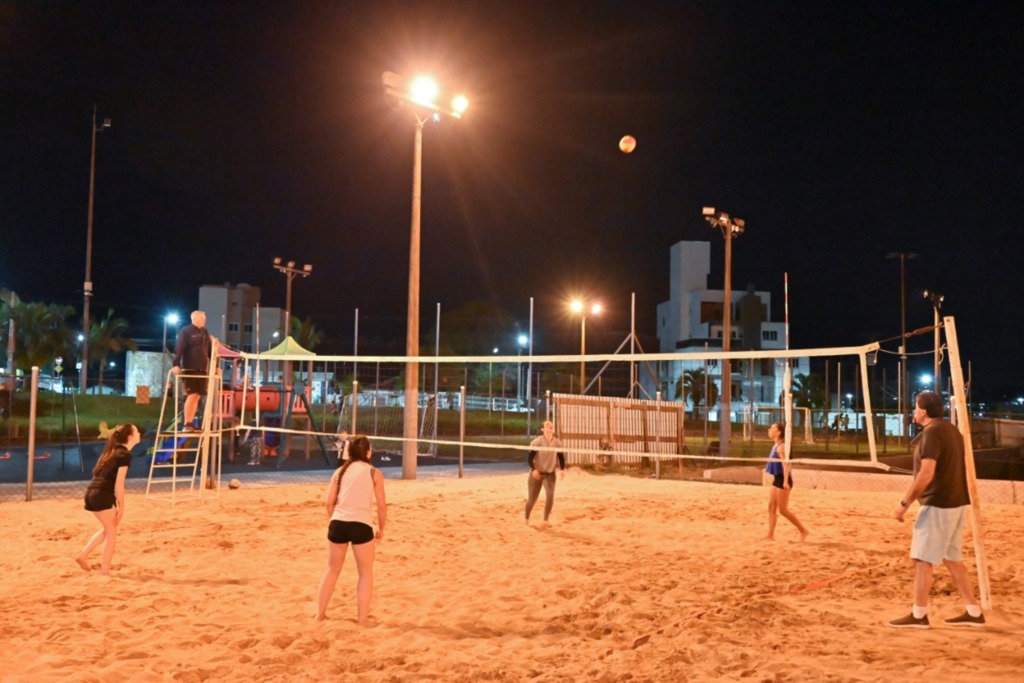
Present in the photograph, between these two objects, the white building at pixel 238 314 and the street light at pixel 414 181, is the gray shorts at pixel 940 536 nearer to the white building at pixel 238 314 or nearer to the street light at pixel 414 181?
the street light at pixel 414 181

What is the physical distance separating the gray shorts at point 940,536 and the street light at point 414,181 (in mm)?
9553

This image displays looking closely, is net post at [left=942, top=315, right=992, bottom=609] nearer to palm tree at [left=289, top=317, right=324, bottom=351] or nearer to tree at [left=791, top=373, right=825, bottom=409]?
tree at [left=791, top=373, right=825, bottom=409]

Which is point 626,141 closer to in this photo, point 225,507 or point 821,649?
point 225,507

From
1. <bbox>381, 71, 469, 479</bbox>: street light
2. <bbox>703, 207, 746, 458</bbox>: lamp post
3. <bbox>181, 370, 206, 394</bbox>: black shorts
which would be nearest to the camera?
<bbox>181, 370, 206, 394</bbox>: black shorts

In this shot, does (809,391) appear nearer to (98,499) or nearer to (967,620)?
(967,620)

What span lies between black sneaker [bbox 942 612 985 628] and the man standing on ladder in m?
9.11

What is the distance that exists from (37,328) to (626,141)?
41013 millimetres

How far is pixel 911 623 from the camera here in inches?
229

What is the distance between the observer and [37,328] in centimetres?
4722

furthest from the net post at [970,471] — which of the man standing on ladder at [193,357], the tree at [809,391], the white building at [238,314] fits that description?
the white building at [238,314]

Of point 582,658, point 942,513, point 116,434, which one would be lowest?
point 582,658

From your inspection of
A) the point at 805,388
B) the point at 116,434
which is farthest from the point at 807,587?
the point at 805,388

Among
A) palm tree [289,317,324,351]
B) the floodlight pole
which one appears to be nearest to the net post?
the floodlight pole

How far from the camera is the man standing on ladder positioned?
11391 mm
